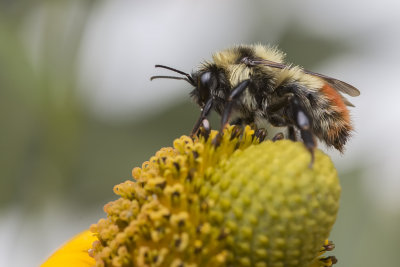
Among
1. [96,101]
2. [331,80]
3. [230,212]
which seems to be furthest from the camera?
[96,101]

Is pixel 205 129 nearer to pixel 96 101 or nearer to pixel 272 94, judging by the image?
pixel 272 94

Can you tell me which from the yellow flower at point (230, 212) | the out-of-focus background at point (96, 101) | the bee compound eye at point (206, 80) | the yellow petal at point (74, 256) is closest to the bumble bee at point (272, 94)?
the bee compound eye at point (206, 80)

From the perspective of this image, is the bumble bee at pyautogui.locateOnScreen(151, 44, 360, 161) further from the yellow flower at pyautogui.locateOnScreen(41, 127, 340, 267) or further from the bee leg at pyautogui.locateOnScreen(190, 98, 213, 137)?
the yellow flower at pyautogui.locateOnScreen(41, 127, 340, 267)

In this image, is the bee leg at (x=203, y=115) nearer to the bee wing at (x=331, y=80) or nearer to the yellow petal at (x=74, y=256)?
the bee wing at (x=331, y=80)

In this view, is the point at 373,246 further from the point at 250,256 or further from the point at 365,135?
the point at 250,256

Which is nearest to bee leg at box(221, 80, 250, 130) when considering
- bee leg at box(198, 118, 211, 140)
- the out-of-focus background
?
bee leg at box(198, 118, 211, 140)

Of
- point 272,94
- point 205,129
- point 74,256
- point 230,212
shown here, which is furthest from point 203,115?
point 74,256

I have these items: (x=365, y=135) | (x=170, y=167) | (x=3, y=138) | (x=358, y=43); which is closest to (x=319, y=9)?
(x=358, y=43)
